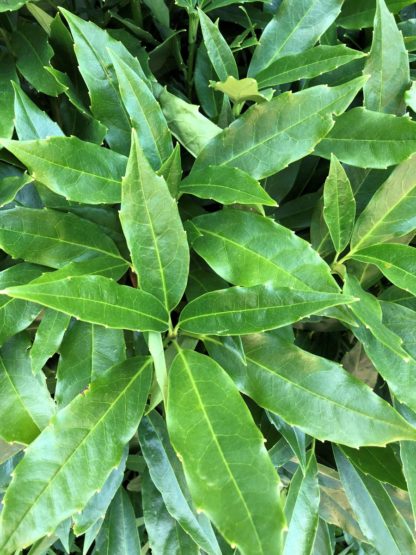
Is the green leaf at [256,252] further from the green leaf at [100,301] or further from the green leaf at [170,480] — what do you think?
the green leaf at [170,480]

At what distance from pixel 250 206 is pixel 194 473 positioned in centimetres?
28

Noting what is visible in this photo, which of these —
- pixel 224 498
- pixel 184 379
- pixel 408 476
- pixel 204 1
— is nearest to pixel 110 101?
pixel 204 1

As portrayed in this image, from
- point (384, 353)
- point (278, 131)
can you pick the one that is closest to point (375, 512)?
point (384, 353)

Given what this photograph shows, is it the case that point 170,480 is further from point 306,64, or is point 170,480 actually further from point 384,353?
point 306,64

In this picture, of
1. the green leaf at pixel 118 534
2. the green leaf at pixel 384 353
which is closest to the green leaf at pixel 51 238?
the green leaf at pixel 384 353

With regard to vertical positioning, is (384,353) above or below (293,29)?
below

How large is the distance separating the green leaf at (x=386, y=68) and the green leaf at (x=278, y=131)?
10 cm

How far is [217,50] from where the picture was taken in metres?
0.61

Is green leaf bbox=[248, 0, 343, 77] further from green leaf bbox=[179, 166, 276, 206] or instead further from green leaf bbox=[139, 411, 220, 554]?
green leaf bbox=[139, 411, 220, 554]

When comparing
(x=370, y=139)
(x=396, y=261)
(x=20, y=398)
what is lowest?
(x=20, y=398)

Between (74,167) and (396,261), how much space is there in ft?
1.17

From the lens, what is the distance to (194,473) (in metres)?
0.43

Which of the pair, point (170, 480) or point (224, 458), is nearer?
point (224, 458)

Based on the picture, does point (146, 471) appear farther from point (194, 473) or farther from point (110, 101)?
point (110, 101)
